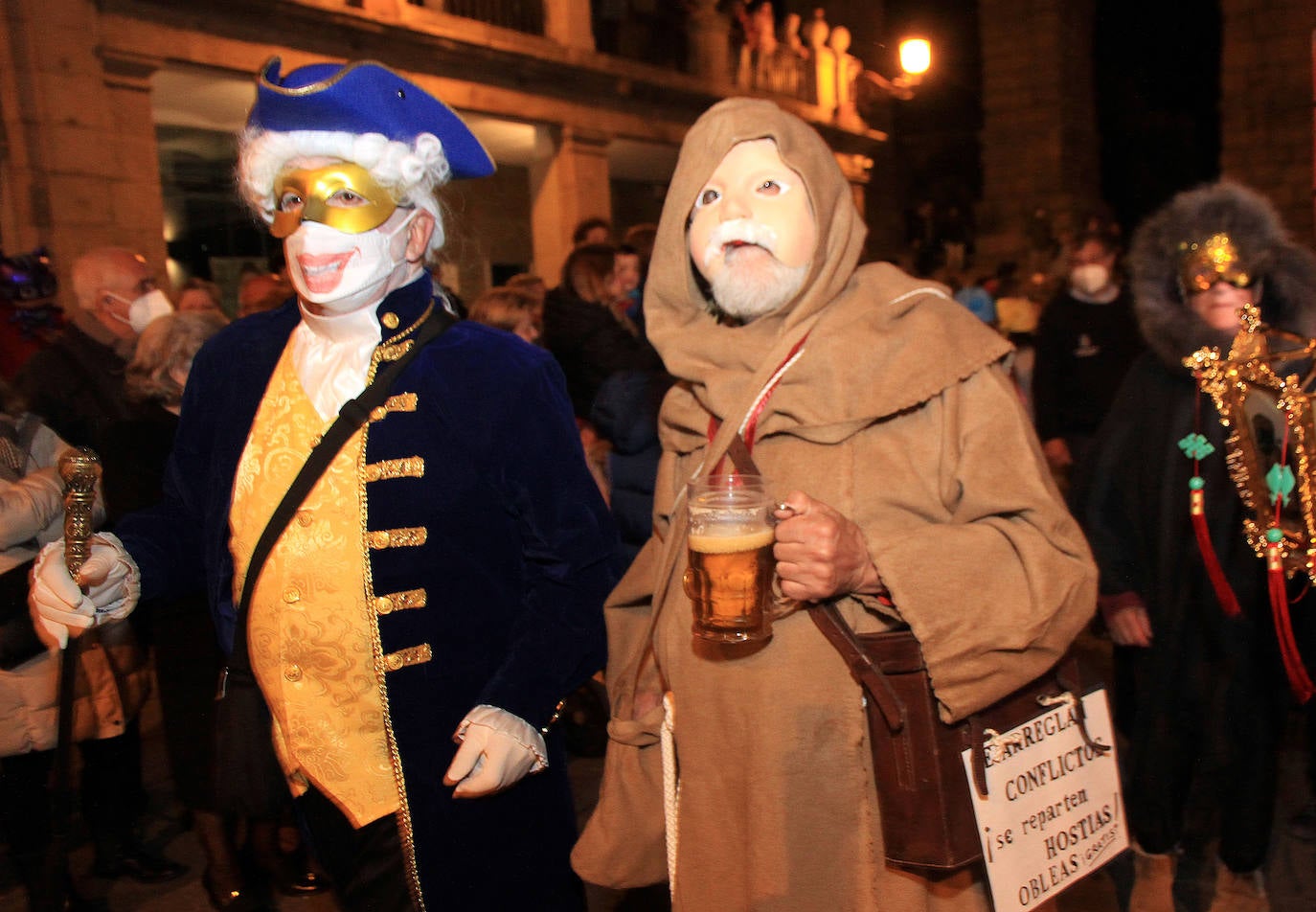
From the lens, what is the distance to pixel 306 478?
7.48ft

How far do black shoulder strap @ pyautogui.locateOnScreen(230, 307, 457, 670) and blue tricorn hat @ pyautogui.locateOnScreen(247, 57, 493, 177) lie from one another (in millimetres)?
491

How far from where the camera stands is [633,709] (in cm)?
236

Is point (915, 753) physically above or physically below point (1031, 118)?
below

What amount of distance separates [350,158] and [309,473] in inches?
25.2

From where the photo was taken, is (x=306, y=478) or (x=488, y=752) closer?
(x=488, y=752)

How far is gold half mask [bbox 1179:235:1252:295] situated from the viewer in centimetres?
346

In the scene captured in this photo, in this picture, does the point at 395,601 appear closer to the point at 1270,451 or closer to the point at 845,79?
the point at 1270,451

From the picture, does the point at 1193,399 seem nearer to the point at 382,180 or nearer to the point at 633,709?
the point at 633,709

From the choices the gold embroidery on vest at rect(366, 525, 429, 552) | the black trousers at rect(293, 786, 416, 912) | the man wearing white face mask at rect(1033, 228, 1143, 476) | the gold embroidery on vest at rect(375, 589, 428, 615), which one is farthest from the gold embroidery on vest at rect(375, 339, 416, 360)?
the man wearing white face mask at rect(1033, 228, 1143, 476)

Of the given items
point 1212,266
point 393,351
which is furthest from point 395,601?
point 1212,266

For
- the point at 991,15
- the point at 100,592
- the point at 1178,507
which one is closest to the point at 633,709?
the point at 100,592

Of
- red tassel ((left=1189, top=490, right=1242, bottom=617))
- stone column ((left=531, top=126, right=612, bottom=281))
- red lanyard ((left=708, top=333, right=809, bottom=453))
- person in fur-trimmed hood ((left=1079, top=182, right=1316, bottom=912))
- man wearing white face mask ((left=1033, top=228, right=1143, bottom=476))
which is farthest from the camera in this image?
stone column ((left=531, top=126, right=612, bottom=281))

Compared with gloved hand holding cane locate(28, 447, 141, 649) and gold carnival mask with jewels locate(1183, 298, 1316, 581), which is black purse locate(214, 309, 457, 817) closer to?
gloved hand holding cane locate(28, 447, 141, 649)

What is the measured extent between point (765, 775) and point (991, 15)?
21632 millimetres
